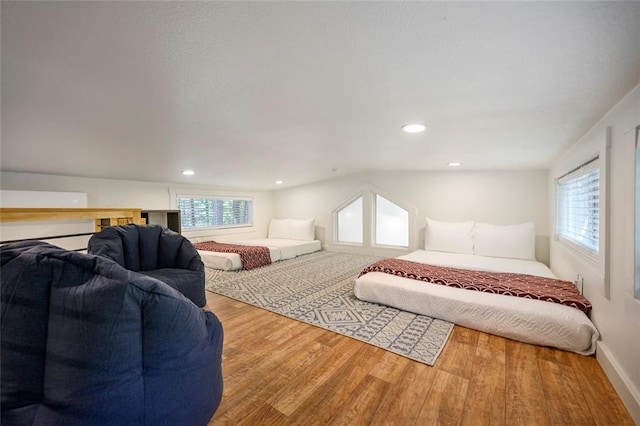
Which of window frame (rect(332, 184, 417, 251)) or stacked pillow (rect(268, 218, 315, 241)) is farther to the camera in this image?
stacked pillow (rect(268, 218, 315, 241))

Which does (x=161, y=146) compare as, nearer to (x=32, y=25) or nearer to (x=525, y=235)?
(x=32, y=25)

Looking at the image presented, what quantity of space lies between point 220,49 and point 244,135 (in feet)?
4.76

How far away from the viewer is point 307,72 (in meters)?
1.46

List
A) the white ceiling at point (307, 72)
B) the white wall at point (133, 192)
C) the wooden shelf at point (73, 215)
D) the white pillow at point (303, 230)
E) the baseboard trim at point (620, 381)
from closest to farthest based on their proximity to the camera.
Answer: the white ceiling at point (307, 72) → the baseboard trim at point (620, 381) → the wooden shelf at point (73, 215) → the white wall at point (133, 192) → the white pillow at point (303, 230)

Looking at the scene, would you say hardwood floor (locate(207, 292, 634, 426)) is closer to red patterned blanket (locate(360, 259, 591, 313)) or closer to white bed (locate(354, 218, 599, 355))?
white bed (locate(354, 218, 599, 355))

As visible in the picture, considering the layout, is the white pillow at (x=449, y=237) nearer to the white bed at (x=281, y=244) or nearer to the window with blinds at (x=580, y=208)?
the window with blinds at (x=580, y=208)

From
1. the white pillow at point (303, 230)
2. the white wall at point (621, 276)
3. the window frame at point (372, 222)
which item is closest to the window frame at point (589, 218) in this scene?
the white wall at point (621, 276)

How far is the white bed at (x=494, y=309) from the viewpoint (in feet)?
6.39

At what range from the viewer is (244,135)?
2.68m

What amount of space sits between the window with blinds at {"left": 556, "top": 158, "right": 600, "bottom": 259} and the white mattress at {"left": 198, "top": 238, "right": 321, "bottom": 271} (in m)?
4.17

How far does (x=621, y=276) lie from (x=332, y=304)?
7.20 ft

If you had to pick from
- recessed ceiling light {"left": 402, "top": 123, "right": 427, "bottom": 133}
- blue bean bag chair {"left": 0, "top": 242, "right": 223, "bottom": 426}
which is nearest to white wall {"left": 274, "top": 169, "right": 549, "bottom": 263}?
recessed ceiling light {"left": 402, "top": 123, "right": 427, "bottom": 133}

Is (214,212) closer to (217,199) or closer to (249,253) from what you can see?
(217,199)

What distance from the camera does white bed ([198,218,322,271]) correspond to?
441cm
